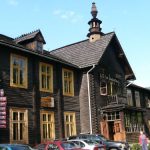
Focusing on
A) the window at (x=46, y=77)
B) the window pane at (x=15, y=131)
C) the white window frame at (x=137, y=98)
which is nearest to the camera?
the window pane at (x=15, y=131)

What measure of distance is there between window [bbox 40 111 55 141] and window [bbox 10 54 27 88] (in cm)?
283

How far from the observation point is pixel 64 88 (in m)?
26.7

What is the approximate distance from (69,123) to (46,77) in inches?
171

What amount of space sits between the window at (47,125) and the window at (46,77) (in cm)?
183

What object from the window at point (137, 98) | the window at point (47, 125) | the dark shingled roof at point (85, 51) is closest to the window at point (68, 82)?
the dark shingled roof at point (85, 51)

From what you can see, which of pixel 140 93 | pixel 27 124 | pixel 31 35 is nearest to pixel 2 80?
pixel 27 124

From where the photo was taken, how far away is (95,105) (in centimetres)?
2811

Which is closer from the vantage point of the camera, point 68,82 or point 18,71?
point 18,71

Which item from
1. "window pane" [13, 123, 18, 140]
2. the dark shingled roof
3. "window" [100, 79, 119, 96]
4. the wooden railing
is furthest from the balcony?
"window pane" [13, 123, 18, 140]

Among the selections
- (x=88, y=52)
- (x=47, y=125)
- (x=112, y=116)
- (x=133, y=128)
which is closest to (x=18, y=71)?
(x=47, y=125)

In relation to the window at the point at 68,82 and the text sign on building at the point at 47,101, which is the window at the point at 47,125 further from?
the window at the point at 68,82

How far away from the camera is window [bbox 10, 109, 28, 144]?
2095cm

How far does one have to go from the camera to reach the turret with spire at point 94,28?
3335cm

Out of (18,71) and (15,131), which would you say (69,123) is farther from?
(18,71)
